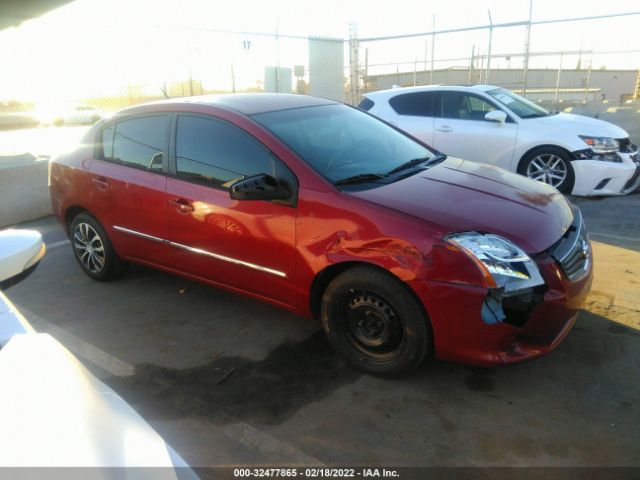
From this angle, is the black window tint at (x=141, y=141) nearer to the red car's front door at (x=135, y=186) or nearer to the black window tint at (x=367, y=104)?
the red car's front door at (x=135, y=186)

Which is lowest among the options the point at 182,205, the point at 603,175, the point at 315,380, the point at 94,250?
the point at 315,380

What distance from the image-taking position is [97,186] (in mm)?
4359

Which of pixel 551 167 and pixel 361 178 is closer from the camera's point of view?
pixel 361 178

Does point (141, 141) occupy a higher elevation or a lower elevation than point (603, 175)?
higher

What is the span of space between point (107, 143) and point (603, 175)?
6063 millimetres

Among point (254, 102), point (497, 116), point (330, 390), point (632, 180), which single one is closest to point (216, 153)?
point (254, 102)

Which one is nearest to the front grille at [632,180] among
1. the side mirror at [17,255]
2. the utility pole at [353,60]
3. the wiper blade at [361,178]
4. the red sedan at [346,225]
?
the red sedan at [346,225]

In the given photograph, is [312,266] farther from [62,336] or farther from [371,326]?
[62,336]

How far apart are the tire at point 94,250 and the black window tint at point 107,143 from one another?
→ 1.87 ft

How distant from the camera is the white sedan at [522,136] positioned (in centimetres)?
684

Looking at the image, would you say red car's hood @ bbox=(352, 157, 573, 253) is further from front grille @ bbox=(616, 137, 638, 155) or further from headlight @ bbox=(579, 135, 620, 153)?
front grille @ bbox=(616, 137, 638, 155)

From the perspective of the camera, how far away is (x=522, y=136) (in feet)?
23.3

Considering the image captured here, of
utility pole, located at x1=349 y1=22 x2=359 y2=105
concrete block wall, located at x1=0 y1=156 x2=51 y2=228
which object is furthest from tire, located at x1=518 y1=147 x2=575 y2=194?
utility pole, located at x1=349 y1=22 x2=359 y2=105

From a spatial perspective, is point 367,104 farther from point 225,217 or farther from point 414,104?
point 225,217
